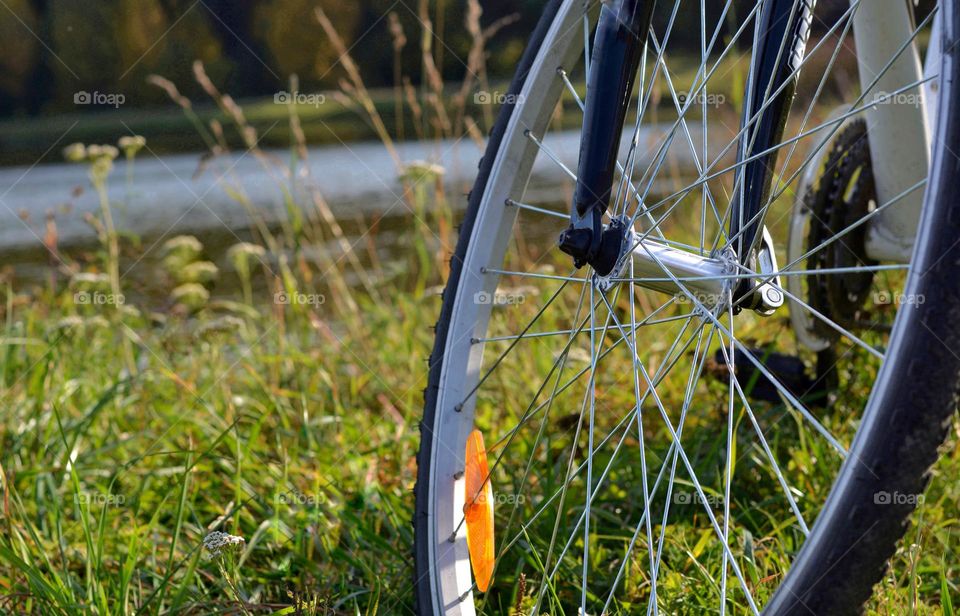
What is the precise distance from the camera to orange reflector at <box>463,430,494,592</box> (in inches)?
51.6

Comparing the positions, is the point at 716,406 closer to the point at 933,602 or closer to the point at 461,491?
the point at 933,602

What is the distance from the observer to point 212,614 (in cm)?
138

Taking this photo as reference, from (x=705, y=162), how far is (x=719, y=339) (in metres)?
0.23

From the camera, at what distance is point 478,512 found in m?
1.34

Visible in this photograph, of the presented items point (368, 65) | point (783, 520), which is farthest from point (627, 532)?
point (368, 65)

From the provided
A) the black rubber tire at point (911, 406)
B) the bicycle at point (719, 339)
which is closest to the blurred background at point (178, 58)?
the bicycle at point (719, 339)

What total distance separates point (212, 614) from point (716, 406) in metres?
1.02

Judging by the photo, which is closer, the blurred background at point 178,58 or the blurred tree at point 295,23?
the blurred tree at point 295,23

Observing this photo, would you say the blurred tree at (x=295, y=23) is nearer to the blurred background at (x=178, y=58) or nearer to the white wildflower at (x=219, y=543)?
the blurred background at (x=178, y=58)

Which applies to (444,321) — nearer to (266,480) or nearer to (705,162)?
(705,162)

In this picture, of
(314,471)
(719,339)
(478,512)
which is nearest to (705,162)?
(719,339)

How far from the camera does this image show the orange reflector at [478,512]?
131cm

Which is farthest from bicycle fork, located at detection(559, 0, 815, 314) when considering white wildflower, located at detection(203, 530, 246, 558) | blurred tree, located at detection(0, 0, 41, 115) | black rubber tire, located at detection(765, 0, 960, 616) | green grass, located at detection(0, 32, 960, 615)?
blurred tree, located at detection(0, 0, 41, 115)

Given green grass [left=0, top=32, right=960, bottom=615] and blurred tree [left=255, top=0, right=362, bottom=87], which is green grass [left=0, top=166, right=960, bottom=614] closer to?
green grass [left=0, top=32, right=960, bottom=615]
